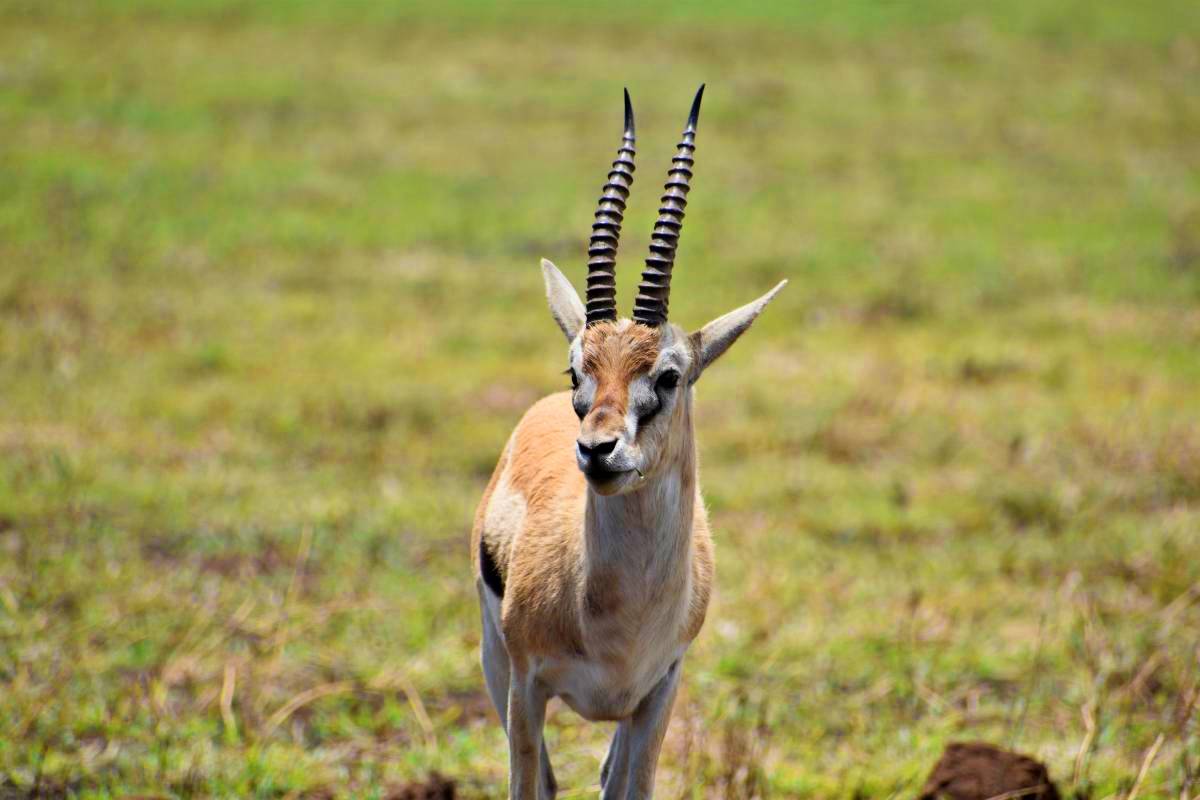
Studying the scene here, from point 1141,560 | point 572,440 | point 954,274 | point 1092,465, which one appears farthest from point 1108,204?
point 572,440

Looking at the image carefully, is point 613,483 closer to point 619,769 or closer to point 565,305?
point 565,305

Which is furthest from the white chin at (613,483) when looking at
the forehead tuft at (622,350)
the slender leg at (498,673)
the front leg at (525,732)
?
the slender leg at (498,673)

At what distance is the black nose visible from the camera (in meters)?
4.25

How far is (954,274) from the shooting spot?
15430mm

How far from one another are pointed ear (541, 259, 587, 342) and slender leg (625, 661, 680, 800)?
123cm

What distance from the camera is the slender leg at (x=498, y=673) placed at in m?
5.48

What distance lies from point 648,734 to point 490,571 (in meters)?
0.96

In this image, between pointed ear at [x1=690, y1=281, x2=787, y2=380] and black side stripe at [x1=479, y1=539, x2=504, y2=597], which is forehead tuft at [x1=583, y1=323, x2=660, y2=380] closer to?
pointed ear at [x1=690, y1=281, x2=787, y2=380]

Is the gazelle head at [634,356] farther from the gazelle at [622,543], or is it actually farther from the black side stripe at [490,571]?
the black side stripe at [490,571]

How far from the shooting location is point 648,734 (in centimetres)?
501

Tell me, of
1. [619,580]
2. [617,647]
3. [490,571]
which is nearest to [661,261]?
[619,580]

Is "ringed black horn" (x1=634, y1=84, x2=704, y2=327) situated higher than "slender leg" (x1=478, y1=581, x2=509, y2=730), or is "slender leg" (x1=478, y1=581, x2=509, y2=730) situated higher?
"ringed black horn" (x1=634, y1=84, x2=704, y2=327)

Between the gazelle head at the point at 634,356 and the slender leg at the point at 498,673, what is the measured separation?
1.20 meters

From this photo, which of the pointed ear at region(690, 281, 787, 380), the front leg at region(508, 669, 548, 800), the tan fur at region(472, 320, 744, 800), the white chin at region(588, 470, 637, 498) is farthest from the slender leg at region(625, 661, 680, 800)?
the pointed ear at region(690, 281, 787, 380)
